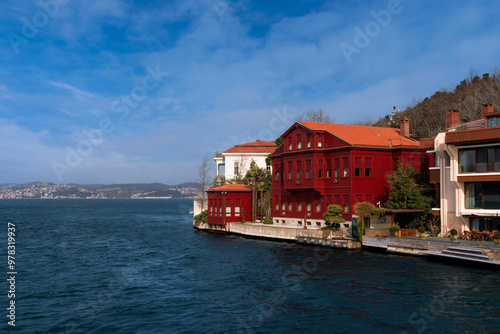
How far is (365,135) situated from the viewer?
175 ft

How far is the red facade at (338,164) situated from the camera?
48.7 metres

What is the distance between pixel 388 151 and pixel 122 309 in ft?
123

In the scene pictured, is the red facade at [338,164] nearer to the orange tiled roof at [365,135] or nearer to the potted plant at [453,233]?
the orange tiled roof at [365,135]

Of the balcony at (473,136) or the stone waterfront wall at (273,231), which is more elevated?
the balcony at (473,136)

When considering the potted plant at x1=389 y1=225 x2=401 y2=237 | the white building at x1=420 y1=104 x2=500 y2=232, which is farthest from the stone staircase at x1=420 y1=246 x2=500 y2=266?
the potted plant at x1=389 y1=225 x2=401 y2=237

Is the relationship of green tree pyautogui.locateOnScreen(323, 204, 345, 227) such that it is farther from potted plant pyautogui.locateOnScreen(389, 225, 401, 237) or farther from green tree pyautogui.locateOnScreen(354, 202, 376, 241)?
potted plant pyautogui.locateOnScreen(389, 225, 401, 237)

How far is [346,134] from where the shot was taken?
170ft

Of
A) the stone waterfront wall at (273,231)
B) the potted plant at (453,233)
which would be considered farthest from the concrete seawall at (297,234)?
the potted plant at (453,233)

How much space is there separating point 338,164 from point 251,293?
2724 centimetres

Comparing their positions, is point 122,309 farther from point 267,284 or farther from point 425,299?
point 425,299

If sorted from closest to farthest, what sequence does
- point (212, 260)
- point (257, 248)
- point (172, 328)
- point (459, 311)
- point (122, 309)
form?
point (172, 328) < point (459, 311) < point (122, 309) < point (212, 260) < point (257, 248)

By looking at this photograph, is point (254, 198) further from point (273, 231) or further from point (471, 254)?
point (471, 254)

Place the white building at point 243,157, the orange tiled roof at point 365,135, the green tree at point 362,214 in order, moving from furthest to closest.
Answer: the white building at point 243,157 → the orange tiled roof at point 365,135 → the green tree at point 362,214

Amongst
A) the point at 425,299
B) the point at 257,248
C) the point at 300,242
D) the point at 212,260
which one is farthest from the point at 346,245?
the point at 425,299
